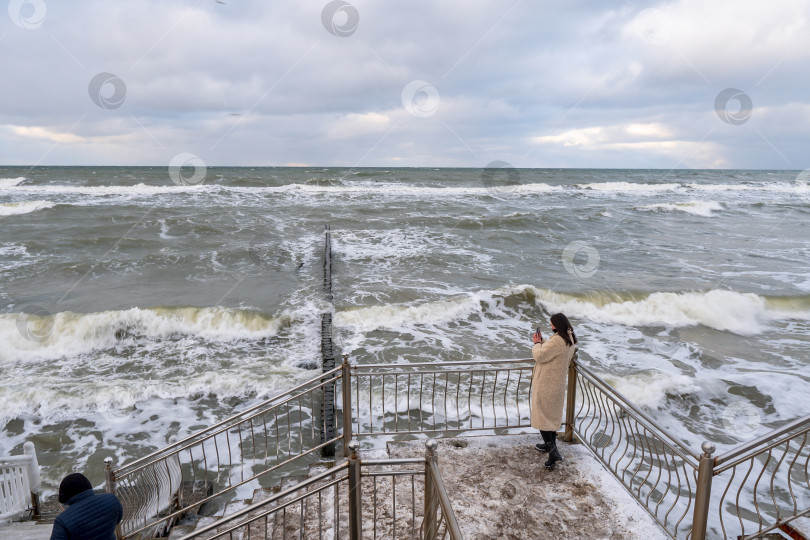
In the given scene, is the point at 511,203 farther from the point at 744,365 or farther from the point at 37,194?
the point at 37,194

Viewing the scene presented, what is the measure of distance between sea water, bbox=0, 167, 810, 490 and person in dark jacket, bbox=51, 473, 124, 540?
17.7 ft

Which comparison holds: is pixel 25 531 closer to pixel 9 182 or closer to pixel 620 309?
pixel 620 309

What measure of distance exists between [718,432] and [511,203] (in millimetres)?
42351

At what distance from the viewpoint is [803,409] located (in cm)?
1016

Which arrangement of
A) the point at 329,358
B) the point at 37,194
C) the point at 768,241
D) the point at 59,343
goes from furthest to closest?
the point at 37,194, the point at 768,241, the point at 59,343, the point at 329,358

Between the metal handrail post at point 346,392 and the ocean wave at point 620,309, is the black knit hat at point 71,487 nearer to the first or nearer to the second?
the metal handrail post at point 346,392

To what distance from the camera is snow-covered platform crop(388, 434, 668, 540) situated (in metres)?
5.07

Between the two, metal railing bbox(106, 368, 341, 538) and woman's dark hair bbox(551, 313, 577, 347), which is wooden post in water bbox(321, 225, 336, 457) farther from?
woman's dark hair bbox(551, 313, 577, 347)

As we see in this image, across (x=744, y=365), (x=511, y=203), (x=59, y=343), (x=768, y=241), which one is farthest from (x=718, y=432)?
(x=511, y=203)

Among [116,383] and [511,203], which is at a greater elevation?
[511,203]

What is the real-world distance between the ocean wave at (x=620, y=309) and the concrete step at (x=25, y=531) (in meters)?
9.48

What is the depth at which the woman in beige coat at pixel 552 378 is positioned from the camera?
19.4ft

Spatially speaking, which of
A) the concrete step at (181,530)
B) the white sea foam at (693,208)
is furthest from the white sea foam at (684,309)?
the white sea foam at (693,208)

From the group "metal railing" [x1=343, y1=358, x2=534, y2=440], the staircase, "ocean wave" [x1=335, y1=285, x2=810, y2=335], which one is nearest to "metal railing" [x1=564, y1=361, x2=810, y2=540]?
"metal railing" [x1=343, y1=358, x2=534, y2=440]
